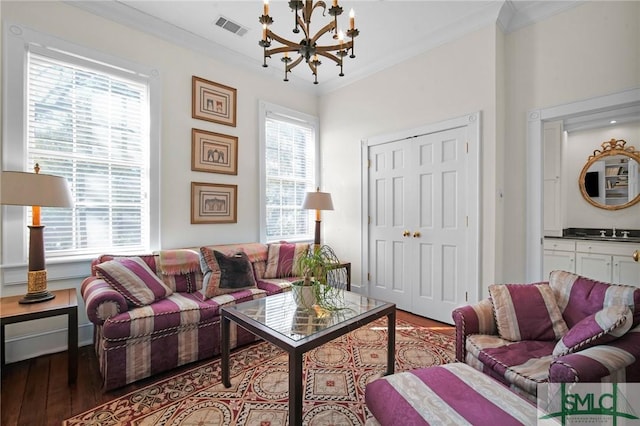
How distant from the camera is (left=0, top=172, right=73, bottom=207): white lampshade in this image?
1.93 m

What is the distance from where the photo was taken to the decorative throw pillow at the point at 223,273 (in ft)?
8.70

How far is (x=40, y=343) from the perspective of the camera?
7.95ft

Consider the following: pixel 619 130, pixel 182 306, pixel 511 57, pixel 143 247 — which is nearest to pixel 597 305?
pixel 511 57

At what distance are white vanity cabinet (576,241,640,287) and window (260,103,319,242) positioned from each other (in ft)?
11.6

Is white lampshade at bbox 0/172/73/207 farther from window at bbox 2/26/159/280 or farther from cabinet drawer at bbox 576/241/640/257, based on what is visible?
cabinet drawer at bbox 576/241/640/257

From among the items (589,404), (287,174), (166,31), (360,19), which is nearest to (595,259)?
(589,404)

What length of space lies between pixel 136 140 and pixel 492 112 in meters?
3.52

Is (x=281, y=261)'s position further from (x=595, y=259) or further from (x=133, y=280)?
(x=595, y=259)

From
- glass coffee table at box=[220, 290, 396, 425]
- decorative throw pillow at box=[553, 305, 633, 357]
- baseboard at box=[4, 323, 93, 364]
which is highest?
decorative throw pillow at box=[553, 305, 633, 357]

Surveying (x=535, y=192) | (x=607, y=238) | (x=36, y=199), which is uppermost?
(x=535, y=192)

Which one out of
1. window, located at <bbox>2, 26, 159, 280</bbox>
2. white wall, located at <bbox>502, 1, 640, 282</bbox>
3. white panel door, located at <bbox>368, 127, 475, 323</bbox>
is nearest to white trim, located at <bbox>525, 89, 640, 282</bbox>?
white wall, located at <bbox>502, 1, 640, 282</bbox>

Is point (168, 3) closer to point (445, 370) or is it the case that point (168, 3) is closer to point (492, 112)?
point (492, 112)

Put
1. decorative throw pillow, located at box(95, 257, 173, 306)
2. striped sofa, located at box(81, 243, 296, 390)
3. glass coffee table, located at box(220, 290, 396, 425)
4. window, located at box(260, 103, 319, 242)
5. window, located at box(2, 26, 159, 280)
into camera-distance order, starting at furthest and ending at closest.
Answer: window, located at box(260, 103, 319, 242)
window, located at box(2, 26, 159, 280)
decorative throw pillow, located at box(95, 257, 173, 306)
striped sofa, located at box(81, 243, 296, 390)
glass coffee table, located at box(220, 290, 396, 425)

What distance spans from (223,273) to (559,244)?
→ 4254 millimetres
